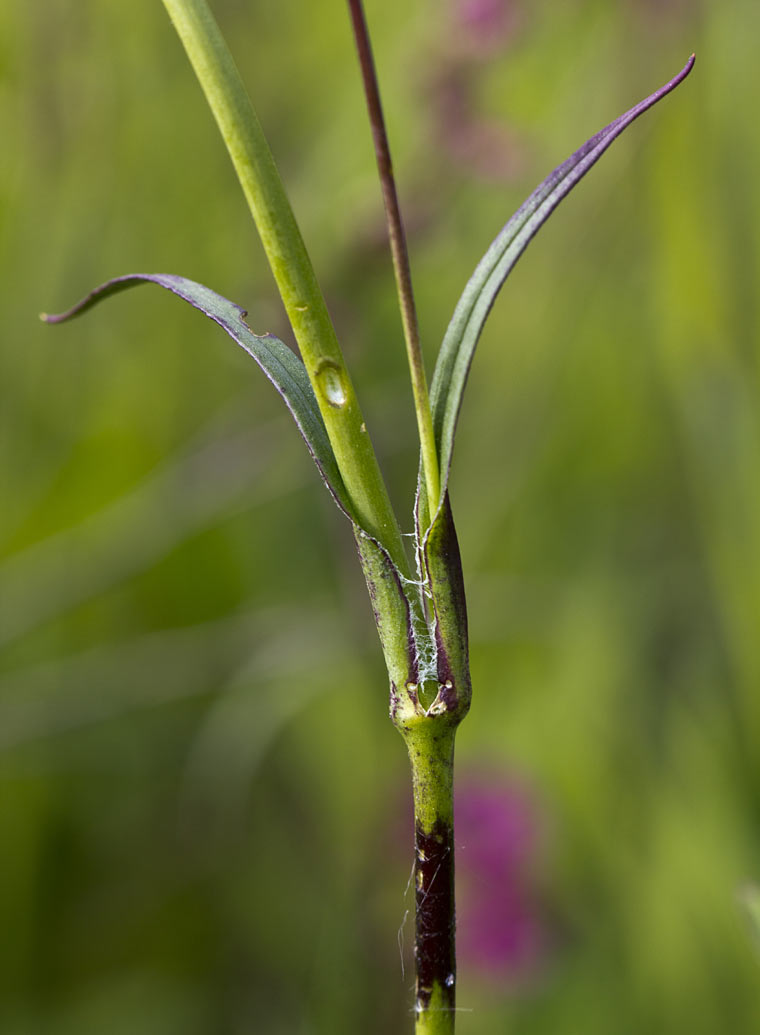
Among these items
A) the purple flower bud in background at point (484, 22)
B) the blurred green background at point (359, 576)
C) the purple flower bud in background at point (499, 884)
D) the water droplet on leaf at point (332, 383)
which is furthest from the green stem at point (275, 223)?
the purple flower bud in background at point (499, 884)

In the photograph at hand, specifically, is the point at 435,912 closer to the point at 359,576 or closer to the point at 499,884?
the point at 359,576

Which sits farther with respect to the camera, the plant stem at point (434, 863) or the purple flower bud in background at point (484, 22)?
the purple flower bud in background at point (484, 22)

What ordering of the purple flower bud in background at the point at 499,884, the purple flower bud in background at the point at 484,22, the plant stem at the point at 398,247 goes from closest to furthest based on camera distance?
the plant stem at the point at 398,247 → the purple flower bud in background at the point at 484,22 → the purple flower bud in background at the point at 499,884

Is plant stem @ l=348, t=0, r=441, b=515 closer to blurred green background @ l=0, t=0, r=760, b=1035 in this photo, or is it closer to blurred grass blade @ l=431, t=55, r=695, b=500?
blurred grass blade @ l=431, t=55, r=695, b=500

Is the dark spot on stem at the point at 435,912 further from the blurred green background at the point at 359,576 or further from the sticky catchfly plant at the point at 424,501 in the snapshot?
the blurred green background at the point at 359,576

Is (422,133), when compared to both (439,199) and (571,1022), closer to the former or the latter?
(439,199)

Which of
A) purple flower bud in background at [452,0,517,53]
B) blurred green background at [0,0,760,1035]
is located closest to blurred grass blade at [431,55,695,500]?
blurred green background at [0,0,760,1035]

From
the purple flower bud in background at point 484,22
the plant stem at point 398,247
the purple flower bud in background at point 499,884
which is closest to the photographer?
the plant stem at point 398,247

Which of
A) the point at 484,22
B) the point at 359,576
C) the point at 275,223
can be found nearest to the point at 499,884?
the point at 359,576
